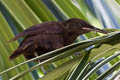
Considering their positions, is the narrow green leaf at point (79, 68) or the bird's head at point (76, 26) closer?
the narrow green leaf at point (79, 68)

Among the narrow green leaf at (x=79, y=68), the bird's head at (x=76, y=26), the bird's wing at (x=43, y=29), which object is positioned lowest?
the bird's head at (x=76, y=26)

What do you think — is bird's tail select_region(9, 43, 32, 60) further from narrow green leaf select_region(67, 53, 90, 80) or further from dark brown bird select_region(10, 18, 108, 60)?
narrow green leaf select_region(67, 53, 90, 80)

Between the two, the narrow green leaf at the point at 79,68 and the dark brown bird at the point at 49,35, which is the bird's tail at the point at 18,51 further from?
the narrow green leaf at the point at 79,68

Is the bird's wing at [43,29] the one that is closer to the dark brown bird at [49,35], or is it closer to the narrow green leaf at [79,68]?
the dark brown bird at [49,35]

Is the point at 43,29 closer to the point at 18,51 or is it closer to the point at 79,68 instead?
the point at 18,51

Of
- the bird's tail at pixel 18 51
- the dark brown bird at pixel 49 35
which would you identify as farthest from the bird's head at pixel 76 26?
the bird's tail at pixel 18 51

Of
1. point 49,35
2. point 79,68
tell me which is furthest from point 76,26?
point 79,68

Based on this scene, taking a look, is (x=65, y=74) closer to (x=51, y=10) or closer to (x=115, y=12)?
(x=115, y=12)

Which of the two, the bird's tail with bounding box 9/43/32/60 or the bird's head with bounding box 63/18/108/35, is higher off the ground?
the bird's tail with bounding box 9/43/32/60

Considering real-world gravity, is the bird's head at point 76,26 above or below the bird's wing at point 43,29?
below

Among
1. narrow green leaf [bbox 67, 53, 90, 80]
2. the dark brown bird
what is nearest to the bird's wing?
the dark brown bird

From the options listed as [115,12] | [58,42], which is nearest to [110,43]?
[58,42]
